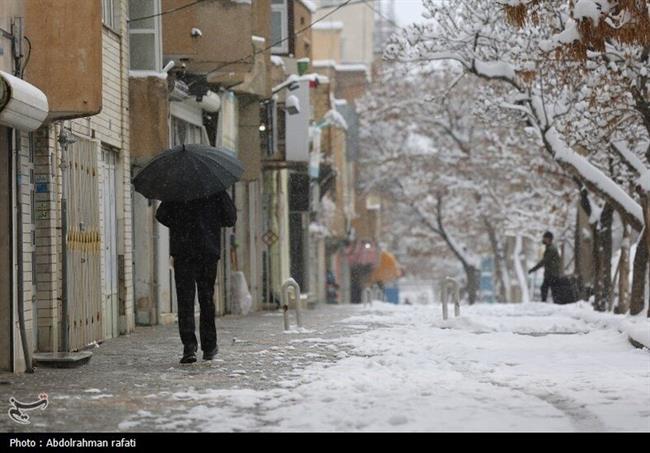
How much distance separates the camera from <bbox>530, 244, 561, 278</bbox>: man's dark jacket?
37312 millimetres

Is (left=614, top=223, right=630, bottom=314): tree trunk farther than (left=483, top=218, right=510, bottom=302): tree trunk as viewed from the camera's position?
No

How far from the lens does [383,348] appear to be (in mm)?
17406

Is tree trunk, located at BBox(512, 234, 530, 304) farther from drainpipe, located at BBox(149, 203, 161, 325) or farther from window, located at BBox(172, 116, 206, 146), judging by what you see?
drainpipe, located at BBox(149, 203, 161, 325)

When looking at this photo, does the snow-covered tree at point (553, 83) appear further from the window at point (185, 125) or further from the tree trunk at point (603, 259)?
the window at point (185, 125)

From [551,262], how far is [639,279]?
36.0 ft

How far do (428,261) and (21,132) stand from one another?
3368 inches

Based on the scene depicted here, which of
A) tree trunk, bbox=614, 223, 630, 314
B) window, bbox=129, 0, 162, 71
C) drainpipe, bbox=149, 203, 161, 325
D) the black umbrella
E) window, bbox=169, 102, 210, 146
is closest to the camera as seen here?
the black umbrella

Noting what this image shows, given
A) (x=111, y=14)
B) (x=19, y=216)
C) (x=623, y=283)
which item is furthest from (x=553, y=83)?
(x=19, y=216)

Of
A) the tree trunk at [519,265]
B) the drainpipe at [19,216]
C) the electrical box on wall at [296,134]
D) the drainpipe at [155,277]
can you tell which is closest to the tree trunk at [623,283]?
the drainpipe at [155,277]

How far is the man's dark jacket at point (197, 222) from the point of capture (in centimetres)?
1568

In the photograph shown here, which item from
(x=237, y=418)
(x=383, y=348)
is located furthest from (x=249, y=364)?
(x=237, y=418)

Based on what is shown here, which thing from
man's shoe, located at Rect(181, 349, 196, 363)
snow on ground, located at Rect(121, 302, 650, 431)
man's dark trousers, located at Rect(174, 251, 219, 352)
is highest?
man's dark trousers, located at Rect(174, 251, 219, 352)

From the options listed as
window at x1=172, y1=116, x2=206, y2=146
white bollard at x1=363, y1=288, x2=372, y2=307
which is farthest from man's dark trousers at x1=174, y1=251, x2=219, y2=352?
white bollard at x1=363, y1=288, x2=372, y2=307

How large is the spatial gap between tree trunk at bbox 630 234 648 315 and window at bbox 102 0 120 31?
30.9ft
